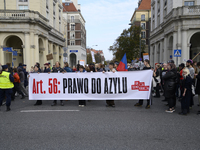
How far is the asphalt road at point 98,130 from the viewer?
165 inches

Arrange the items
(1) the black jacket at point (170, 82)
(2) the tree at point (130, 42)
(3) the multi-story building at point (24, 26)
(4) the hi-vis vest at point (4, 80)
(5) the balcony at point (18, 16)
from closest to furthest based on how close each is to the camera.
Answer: (1) the black jacket at point (170, 82), (4) the hi-vis vest at point (4, 80), (5) the balcony at point (18, 16), (3) the multi-story building at point (24, 26), (2) the tree at point (130, 42)

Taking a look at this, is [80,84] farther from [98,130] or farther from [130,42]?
[130,42]

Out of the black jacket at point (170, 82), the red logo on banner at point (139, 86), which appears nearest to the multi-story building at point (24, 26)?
the red logo on banner at point (139, 86)

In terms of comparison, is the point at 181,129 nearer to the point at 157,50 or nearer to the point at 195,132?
the point at 195,132

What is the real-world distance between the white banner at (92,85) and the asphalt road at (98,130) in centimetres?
92

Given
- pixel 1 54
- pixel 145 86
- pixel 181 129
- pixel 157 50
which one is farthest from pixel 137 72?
pixel 157 50

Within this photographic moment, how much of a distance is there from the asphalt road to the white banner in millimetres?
921

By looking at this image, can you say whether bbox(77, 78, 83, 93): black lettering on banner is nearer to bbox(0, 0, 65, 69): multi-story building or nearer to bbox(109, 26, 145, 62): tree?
bbox(0, 0, 65, 69): multi-story building

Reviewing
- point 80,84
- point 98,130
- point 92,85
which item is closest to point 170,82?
point 92,85

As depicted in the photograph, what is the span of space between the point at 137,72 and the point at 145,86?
0.69 metres

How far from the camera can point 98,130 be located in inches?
202

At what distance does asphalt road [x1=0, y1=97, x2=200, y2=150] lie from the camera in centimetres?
420

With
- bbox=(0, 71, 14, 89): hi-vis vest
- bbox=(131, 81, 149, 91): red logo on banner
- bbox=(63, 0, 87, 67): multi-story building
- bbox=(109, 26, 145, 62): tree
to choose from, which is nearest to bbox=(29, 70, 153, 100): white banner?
bbox=(131, 81, 149, 91): red logo on banner

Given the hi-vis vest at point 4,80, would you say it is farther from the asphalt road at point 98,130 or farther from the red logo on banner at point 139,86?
the red logo on banner at point 139,86
